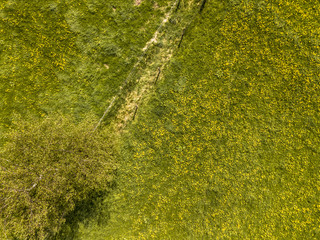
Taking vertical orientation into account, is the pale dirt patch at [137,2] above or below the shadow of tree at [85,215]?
above

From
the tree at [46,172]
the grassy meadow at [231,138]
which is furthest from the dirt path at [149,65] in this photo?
the tree at [46,172]

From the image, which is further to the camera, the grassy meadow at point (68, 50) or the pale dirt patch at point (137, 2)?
the pale dirt patch at point (137, 2)

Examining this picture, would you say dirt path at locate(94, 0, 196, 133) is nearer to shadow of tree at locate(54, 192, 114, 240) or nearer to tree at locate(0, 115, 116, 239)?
tree at locate(0, 115, 116, 239)

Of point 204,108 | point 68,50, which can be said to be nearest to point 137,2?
point 68,50

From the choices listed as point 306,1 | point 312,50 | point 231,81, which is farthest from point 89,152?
point 306,1

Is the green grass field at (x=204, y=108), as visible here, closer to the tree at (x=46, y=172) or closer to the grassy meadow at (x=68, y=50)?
the grassy meadow at (x=68, y=50)

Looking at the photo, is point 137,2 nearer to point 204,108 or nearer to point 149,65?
point 149,65

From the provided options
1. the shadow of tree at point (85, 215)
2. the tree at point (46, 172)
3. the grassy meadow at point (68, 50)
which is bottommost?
the shadow of tree at point (85, 215)
